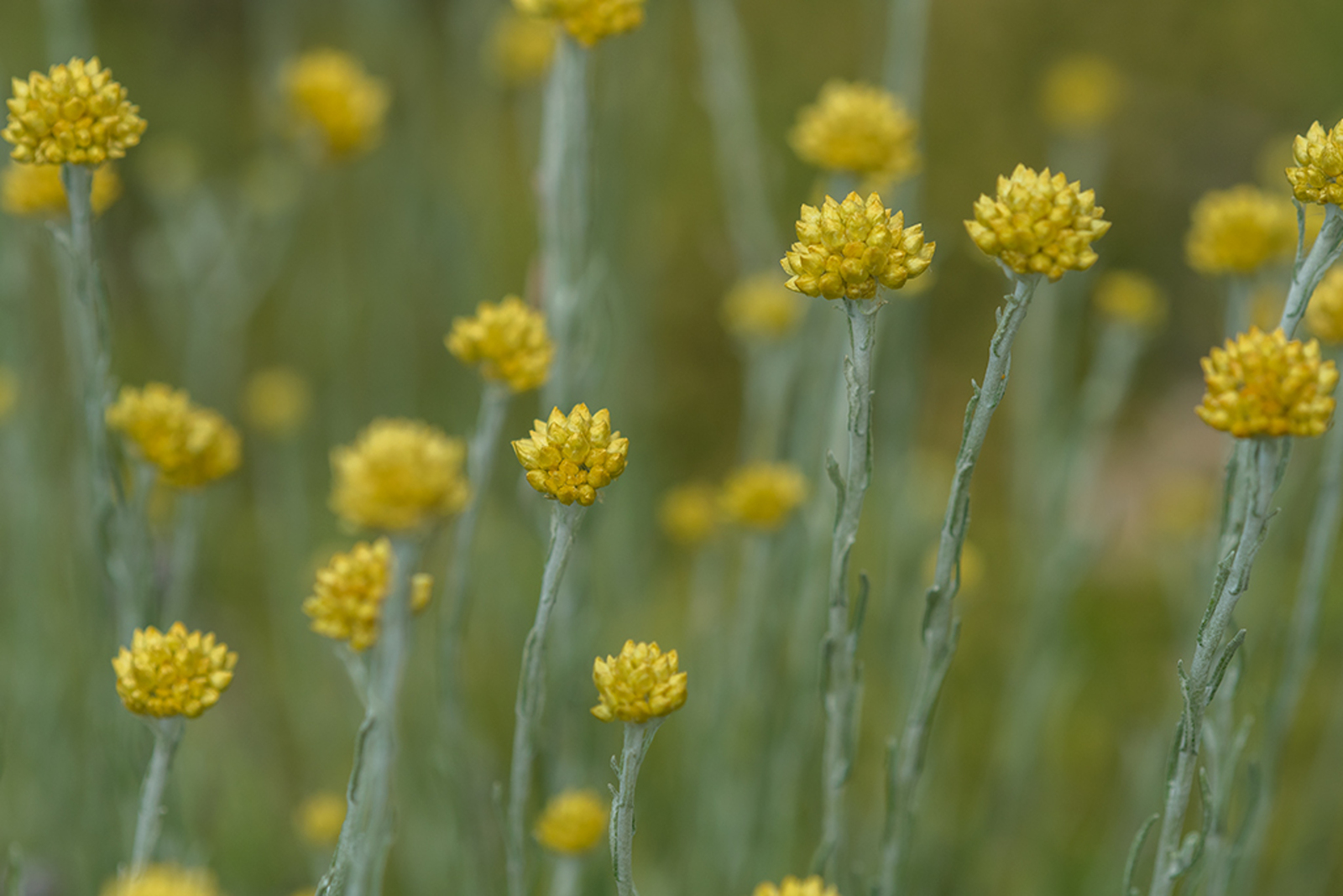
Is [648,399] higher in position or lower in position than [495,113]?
lower

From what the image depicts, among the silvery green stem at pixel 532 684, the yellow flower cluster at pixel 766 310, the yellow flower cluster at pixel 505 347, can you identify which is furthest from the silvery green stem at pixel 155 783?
the yellow flower cluster at pixel 766 310

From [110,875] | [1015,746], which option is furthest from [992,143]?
[110,875]

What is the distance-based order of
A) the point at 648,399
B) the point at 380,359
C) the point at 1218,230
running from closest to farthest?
Result: the point at 1218,230, the point at 648,399, the point at 380,359

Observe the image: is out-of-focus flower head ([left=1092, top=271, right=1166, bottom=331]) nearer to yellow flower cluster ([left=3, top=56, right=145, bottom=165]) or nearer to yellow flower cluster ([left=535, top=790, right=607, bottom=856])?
Result: yellow flower cluster ([left=535, top=790, right=607, bottom=856])

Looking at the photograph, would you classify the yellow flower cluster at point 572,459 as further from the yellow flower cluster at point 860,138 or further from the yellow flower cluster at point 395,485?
the yellow flower cluster at point 860,138

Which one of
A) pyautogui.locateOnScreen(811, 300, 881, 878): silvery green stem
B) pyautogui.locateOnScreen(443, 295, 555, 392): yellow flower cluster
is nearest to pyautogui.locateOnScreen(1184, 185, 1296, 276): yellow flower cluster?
pyautogui.locateOnScreen(811, 300, 881, 878): silvery green stem

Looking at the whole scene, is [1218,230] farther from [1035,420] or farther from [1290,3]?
[1290,3]

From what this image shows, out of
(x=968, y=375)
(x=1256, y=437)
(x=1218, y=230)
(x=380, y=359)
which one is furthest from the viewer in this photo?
(x=968, y=375)
